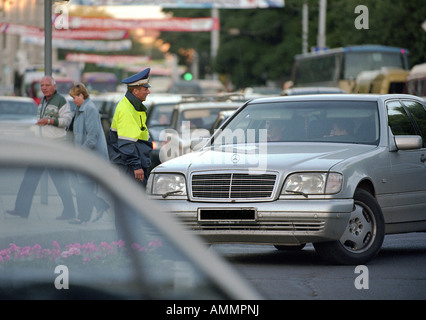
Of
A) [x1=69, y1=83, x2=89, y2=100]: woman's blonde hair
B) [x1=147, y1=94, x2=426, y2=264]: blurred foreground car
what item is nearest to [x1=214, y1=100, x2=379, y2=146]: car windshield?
[x1=147, y1=94, x2=426, y2=264]: blurred foreground car

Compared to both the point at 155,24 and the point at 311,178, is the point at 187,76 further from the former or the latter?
the point at 155,24

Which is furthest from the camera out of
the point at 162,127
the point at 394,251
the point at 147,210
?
the point at 162,127

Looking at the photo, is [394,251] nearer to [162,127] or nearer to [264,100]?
[264,100]

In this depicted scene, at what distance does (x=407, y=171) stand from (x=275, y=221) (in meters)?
1.82

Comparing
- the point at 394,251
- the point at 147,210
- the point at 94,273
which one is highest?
the point at 147,210

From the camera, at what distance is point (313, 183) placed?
30.1 ft

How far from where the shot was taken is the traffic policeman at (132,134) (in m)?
11.1

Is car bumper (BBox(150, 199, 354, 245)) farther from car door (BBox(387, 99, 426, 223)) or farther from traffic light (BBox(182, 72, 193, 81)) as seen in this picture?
traffic light (BBox(182, 72, 193, 81))

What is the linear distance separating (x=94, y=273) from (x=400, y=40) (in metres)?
46.6

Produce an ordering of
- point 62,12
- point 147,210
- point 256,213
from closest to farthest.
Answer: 1. point 147,210
2. point 256,213
3. point 62,12

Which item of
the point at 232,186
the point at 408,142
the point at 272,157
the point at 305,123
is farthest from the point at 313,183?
the point at 305,123

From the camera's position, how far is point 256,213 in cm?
918

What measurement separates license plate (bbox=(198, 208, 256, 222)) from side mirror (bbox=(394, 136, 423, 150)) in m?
1.67

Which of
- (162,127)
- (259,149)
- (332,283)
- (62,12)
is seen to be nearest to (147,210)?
(332,283)
